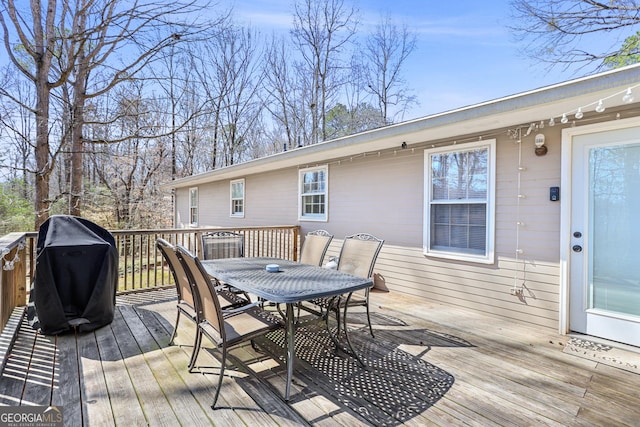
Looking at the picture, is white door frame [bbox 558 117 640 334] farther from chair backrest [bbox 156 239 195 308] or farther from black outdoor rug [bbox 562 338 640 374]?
chair backrest [bbox 156 239 195 308]

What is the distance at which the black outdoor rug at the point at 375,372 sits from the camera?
2.12 m

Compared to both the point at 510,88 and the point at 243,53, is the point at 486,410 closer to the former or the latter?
the point at 510,88

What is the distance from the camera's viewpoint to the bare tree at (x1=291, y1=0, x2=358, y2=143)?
42.4ft

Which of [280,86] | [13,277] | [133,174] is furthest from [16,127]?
[280,86]

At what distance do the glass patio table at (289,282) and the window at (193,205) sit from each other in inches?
386

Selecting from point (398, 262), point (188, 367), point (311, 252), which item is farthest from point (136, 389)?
point (398, 262)

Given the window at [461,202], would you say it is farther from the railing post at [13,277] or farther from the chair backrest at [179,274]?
the railing post at [13,277]

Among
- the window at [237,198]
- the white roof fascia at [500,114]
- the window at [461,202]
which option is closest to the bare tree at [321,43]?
the window at [237,198]

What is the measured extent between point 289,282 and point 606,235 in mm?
3178

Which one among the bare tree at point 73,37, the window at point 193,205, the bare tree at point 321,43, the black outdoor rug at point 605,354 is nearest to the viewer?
the black outdoor rug at point 605,354

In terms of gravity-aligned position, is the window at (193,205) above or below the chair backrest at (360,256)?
above

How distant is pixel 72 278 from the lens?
3.18 m

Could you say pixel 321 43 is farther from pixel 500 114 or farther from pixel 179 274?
pixel 179 274

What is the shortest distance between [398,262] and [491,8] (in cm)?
Answer: 694
